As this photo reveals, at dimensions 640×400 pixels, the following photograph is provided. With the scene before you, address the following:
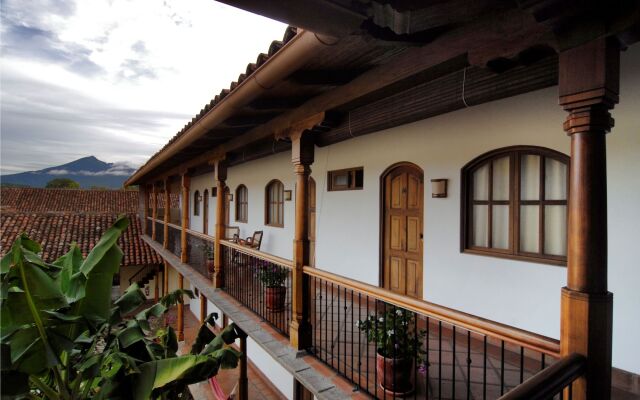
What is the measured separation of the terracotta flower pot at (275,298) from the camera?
520 centimetres

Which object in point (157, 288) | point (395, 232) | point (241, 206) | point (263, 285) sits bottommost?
point (157, 288)

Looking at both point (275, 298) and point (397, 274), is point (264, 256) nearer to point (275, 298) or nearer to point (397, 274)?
point (275, 298)

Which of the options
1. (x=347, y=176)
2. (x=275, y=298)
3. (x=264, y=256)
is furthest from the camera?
(x=347, y=176)

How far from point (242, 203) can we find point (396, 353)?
915 cm

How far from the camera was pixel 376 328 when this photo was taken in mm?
3236

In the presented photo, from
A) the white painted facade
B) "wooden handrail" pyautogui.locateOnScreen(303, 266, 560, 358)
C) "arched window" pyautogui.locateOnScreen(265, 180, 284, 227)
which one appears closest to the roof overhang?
the white painted facade

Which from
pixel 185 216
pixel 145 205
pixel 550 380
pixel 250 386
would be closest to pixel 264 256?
pixel 550 380

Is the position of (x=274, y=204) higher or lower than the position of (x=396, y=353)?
higher

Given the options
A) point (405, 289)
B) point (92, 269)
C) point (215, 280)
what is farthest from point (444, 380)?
point (215, 280)

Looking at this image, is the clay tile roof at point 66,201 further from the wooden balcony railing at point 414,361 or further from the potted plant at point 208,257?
the wooden balcony railing at point 414,361

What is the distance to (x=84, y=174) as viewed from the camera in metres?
112

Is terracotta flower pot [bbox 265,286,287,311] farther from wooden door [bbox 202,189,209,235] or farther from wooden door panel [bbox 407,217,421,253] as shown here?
wooden door [bbox 202,189,209,235]

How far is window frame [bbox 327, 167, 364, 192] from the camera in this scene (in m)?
6.39

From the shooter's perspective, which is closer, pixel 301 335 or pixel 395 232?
pixel 301 335
